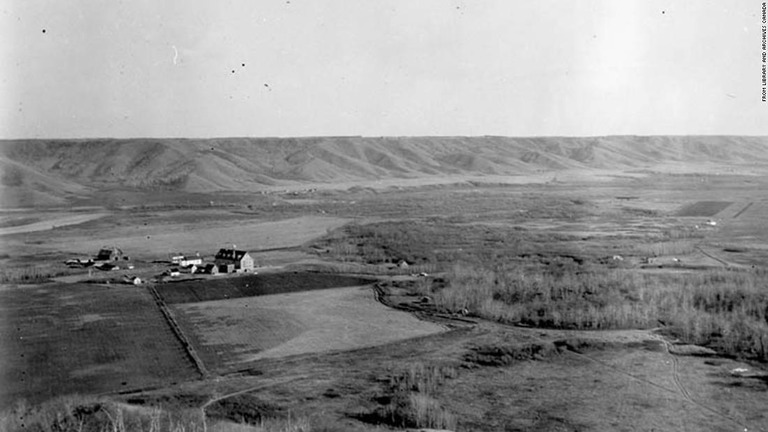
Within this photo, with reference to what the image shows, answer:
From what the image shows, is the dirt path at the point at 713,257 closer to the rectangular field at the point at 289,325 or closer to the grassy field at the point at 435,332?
the grassy field at the point at 435,332

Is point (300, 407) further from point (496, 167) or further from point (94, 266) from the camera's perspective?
point (496, 167)

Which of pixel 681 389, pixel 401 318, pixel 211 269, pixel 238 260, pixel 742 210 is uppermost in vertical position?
pixel 742 210

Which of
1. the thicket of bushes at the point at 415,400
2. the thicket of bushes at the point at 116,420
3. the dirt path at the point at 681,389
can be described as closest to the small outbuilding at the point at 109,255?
the thicket of bushes at the point at 116,420

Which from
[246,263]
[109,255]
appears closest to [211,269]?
[246,263]

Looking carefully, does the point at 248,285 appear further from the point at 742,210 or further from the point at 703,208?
the point at 742,210

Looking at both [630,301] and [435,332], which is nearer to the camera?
[435,332]

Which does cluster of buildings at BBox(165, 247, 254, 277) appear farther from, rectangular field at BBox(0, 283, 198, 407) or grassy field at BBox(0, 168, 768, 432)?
rectangular field at BBox(0, 283, 198, 407)
